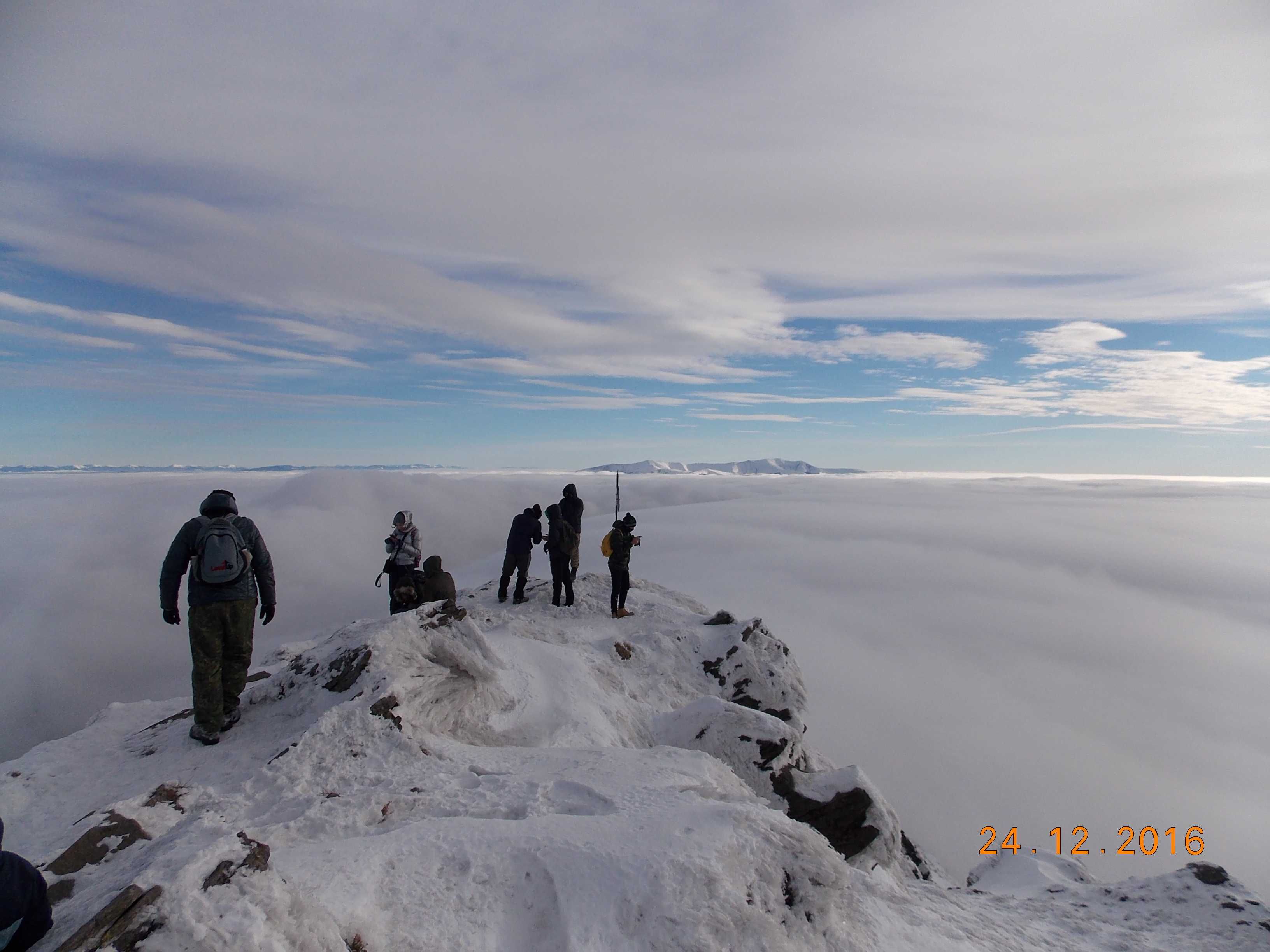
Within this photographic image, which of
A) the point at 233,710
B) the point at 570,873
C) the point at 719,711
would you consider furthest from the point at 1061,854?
the point at 233,710

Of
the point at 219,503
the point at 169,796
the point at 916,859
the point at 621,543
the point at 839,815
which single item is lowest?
the point at 916,859

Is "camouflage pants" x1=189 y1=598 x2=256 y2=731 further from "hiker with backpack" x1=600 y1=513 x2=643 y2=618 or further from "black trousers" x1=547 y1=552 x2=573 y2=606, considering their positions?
"hiker with backpack" x1=600 y1=513 x2=643 y2=618

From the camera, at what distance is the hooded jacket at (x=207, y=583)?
6711 millimetres

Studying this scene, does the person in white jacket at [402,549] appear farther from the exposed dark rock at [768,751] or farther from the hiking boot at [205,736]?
the exposed dark rock at [768,751]

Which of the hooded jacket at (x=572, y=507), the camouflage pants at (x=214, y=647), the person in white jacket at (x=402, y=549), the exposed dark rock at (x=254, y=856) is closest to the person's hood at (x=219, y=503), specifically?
the camouflage pants at (x=214, y=647)

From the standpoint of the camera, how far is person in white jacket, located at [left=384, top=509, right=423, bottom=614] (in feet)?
36.5

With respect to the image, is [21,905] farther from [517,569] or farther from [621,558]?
[517,569]

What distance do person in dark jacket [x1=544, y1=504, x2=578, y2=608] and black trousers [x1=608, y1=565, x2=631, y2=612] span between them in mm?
1028

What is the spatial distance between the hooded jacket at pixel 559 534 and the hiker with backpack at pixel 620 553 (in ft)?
2.60

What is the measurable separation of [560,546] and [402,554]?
3801mm

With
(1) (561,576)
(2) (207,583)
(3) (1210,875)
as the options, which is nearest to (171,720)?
(2) (207,583)

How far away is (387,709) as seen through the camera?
6.45 m

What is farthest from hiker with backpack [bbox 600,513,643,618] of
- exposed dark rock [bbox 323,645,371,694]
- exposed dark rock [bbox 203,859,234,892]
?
exposed dark rock [bbox 203,859,234,892]

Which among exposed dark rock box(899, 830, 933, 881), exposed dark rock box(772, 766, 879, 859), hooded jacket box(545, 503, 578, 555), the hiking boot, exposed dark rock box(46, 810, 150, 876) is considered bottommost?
exposed dark rock box(899, 830, 933, 881)
